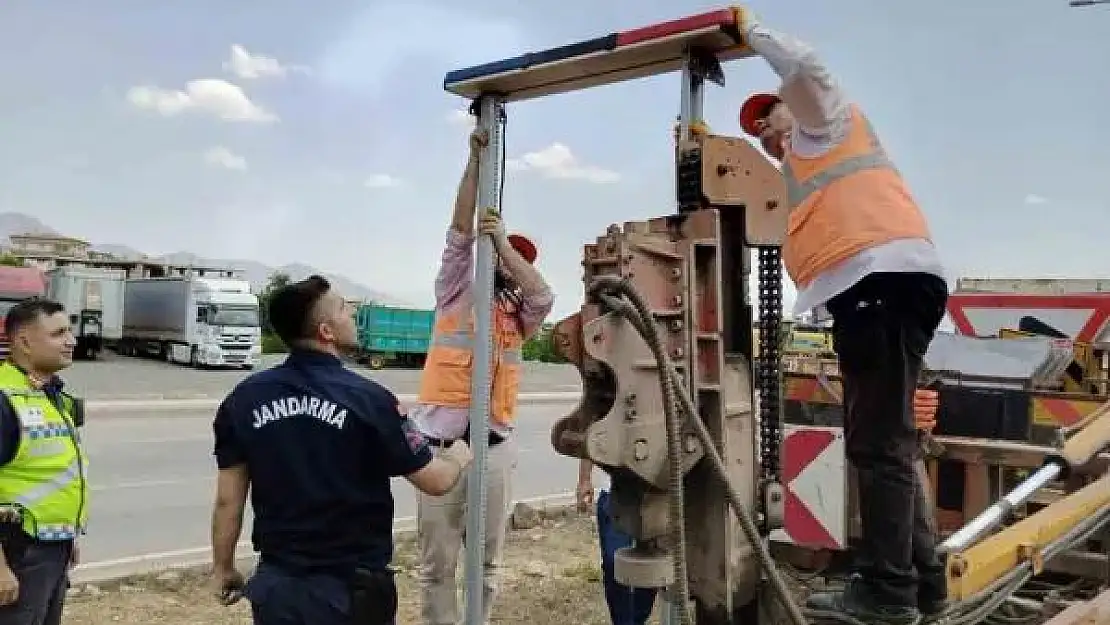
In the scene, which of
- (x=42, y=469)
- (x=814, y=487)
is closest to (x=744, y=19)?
(x=814, y=487)

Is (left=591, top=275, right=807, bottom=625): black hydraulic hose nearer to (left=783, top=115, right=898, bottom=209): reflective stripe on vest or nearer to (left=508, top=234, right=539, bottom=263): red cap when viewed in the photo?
(left=783, top=115, right=898, bottom=209): reflective stripe on vest

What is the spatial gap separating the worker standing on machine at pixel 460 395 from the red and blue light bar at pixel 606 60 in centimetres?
94

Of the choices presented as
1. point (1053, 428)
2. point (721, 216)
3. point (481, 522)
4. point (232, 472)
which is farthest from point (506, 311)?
point (1053, 428)

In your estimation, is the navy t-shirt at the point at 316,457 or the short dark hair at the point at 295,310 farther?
the short dark hair at the point at 295,310

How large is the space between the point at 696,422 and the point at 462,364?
224cm

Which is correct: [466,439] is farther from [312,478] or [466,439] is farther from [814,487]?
[814,487]

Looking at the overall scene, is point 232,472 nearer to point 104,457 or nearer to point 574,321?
point 574,321

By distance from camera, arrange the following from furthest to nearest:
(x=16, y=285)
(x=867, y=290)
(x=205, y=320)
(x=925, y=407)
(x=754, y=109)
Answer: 1. (x=205, y=320)
2. (x=16, y=285)
3. (x=925, y=407)
4. (x=754, y=109)
5. (x=867, y=290)

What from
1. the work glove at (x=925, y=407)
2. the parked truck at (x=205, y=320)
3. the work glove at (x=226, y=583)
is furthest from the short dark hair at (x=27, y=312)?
the parked truck at (x=205, y=320)

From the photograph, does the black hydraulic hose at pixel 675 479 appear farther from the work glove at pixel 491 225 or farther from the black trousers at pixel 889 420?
the work glove at pixel 491 225

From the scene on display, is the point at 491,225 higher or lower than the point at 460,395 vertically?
higher

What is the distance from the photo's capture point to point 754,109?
326 cm

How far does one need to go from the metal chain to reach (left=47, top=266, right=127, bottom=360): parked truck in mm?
35560

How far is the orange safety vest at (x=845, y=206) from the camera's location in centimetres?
293
